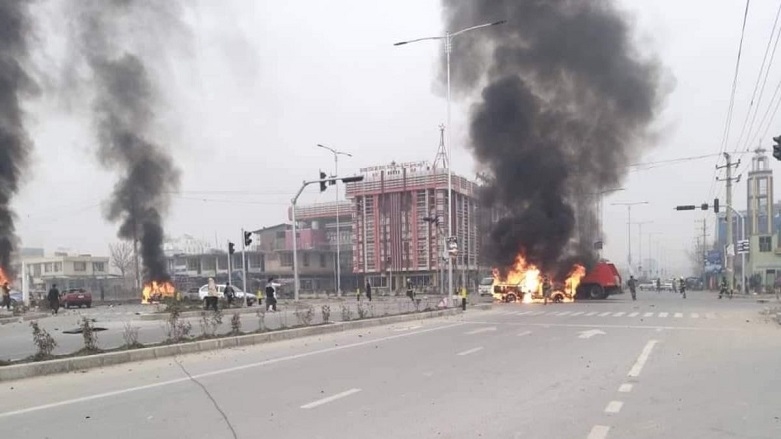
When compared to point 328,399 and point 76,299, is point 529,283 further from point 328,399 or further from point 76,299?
point 328,399

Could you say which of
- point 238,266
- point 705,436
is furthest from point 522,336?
point 238,266

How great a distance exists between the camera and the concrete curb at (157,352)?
9539mm

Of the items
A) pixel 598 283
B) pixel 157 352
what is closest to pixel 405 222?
pixel 598 283

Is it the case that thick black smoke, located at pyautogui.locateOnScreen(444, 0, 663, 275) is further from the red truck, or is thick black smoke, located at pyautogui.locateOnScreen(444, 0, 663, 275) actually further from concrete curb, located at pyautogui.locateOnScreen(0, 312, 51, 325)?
concrete curb, located at pyautogui.locateOnScreen(0, 312, 51, 325)

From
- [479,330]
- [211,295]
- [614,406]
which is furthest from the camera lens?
[211,295]

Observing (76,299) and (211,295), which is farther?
(76,299)

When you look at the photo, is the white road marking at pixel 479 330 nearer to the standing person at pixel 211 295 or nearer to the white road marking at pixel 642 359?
the white road marking at pixel 642 359

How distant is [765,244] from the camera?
62094mm

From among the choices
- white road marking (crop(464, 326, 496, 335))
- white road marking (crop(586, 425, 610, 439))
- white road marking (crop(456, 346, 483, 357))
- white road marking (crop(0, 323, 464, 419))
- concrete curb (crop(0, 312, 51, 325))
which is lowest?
concrete curb (crop(0, 312, 51, 325))

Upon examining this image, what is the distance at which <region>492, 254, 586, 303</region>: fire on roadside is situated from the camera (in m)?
35.9

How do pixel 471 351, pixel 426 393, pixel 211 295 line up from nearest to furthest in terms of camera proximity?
1. pixel 426 393
2. pixel 471 351
3. pixel 211 295

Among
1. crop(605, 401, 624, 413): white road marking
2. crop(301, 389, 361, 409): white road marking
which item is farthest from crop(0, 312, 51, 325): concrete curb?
crop(605, 401, 624, 413): white road marking

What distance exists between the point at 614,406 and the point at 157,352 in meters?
8.30

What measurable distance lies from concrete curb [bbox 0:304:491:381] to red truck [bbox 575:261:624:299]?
2424 cm
